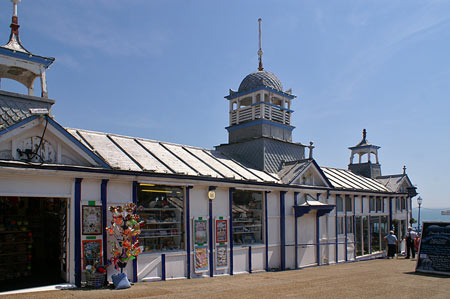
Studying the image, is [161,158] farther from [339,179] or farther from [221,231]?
[339,179]

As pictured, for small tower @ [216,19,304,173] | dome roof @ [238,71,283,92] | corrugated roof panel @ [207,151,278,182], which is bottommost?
corrugated roof panel @ [207,151,278,182]

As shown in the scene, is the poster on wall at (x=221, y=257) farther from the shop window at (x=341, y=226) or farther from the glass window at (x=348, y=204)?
the glass window at (x=348, y=204)

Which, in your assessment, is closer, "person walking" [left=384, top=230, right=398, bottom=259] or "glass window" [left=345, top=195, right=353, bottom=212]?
"person walking" [left=384, top=230, right=398, bottom=259]

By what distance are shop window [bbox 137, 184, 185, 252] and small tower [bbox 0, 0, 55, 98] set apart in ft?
14.7

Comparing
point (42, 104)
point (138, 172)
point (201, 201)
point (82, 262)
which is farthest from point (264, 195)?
point (42, 104)

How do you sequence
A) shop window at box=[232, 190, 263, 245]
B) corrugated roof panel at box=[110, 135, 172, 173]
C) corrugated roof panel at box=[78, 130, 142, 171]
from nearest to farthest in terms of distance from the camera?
corrugated roof panel at box=[78, 130, 142, 171], corrugated roof panel at box=[110, 135, 172, 173], shop window at box=[232, 190, 263, 245]

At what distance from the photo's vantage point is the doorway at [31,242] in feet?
37.8

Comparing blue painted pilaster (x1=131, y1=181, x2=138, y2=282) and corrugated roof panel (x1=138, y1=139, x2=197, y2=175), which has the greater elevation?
corrugated roof panel (x1=138, y1=139, x2=197, y2=175)

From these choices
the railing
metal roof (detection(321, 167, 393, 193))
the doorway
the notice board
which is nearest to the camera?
the doorway

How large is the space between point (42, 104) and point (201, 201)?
605 cm

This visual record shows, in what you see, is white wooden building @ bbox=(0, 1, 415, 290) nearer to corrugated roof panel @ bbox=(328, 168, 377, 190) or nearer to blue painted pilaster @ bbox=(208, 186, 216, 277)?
blue painted pilaster @ bbox=(208, 186, 216, 277)

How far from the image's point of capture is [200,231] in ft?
46.1

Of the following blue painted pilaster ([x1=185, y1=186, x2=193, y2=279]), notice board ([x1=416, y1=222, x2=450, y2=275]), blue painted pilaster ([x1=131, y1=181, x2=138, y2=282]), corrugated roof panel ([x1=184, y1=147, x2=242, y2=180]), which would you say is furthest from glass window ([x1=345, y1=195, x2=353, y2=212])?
blue painted pilaster ([x1=131, y1=181, x2=138, y2=282])

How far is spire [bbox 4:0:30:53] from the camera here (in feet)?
40.2
